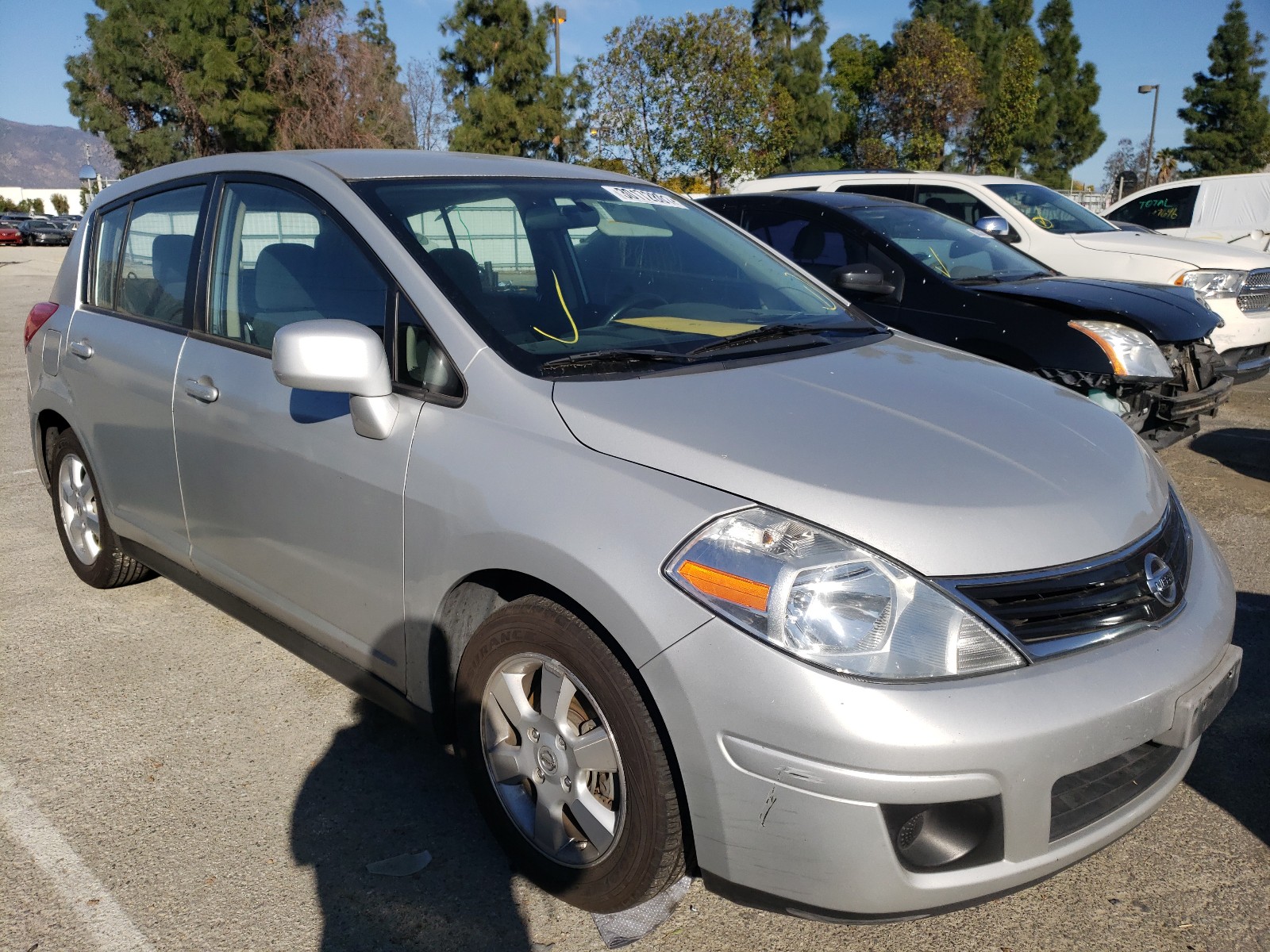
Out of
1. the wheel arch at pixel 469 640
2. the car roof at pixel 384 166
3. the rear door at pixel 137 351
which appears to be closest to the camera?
the wheel arch at pixel 469 640

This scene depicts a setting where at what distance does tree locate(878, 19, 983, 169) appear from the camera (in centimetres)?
3953

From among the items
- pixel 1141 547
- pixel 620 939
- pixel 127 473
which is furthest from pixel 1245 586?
pixel 127 473

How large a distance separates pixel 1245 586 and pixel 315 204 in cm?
399

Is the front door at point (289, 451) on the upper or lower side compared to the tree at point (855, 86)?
lower

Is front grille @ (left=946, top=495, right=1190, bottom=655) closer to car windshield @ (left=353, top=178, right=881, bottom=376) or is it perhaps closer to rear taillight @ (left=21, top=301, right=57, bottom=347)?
car windshield @ (left=353, top=178, right=881, bottom=376)

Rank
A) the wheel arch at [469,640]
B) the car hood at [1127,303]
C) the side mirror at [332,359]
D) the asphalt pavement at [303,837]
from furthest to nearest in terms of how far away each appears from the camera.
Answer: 1. the car hood at [1127,303]
2. the side mirror at [332,359]
3. the asphalt pavement at [303,837]
4. the wheel arch at [469,640]

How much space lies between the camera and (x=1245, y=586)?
4.39 m

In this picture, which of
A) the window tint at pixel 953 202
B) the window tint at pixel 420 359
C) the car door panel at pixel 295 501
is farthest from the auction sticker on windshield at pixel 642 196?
the window tint at pixel 953 202

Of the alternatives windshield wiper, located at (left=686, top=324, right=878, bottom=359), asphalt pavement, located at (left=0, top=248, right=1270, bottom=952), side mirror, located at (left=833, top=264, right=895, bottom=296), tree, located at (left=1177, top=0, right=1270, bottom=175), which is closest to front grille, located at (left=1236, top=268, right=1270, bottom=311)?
side mirror, located at (left=833, top=264, right=895, bottom=296)

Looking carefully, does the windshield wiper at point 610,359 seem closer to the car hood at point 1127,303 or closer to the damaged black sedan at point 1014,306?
the damaged black sedan at point 1014,306

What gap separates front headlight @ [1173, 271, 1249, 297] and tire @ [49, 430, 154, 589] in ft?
24.3

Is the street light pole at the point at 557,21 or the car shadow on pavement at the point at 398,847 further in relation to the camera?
the street light pole at the point at 557,21

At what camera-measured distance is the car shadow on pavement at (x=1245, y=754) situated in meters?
2.85

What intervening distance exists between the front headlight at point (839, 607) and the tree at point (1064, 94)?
57.6 m
